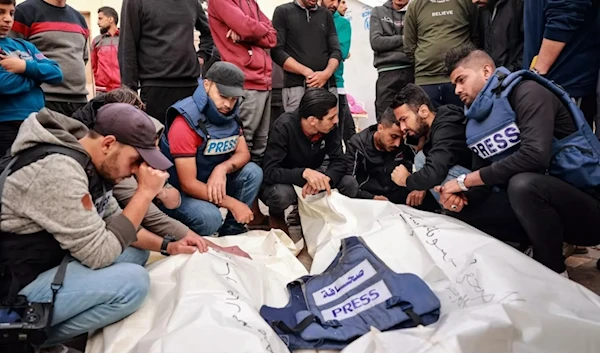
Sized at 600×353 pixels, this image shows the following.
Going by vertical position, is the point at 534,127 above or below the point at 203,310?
above

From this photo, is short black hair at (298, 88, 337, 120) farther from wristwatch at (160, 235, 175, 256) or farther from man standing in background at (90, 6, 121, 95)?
man standing in background at (90, 6, 121, 95)

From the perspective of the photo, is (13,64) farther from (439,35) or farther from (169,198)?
(439,35)

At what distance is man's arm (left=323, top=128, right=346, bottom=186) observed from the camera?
2.45 metres

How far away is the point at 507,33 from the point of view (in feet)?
7.97

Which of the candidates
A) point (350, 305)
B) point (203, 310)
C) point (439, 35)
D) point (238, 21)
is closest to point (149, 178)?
point (203, 310)

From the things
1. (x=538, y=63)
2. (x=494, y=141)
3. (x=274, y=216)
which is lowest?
(x=274, y=216)

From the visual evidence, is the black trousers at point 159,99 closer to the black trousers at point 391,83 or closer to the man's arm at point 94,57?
the black trousers at point 391,83

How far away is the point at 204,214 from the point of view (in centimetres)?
209

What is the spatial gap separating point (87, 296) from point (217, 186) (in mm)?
915

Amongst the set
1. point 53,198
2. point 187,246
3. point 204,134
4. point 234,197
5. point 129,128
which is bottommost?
point 234,197

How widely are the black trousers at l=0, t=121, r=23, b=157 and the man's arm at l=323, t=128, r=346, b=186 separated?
1346 millimetres

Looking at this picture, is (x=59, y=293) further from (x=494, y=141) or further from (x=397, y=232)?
(x=494, y=141)

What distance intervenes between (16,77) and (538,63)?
2036 millimetres

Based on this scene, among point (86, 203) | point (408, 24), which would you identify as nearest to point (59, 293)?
point (86, 203)
